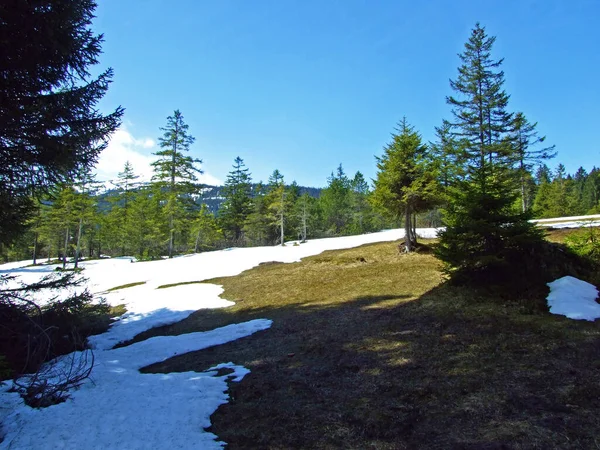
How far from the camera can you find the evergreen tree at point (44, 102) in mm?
6176

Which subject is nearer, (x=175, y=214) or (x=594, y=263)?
(x=594, y=263)

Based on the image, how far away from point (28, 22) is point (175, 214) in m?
29.3

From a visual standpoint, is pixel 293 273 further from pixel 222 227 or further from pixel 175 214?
pixel 222 227

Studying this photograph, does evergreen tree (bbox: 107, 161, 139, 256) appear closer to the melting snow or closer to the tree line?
the tree line

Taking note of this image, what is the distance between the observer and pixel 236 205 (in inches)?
1886

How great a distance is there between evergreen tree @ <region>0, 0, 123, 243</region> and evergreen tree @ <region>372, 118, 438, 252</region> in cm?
1484

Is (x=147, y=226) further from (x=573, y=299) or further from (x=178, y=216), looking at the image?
(x=573, y=299)

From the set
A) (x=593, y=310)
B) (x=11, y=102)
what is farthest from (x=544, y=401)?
(x=11, y=102)

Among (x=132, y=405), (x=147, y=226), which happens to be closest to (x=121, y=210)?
(x=147, y=226)

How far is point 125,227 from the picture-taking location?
41281 mm

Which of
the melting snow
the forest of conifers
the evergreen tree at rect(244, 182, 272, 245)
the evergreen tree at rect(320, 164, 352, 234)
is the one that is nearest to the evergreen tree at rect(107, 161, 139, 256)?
the forest of conifers

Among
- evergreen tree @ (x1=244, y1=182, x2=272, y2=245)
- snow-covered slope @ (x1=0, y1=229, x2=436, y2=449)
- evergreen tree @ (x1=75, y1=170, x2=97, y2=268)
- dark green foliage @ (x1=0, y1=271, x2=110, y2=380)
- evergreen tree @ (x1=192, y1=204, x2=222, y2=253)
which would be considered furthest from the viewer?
evergreen tree @ (x1=244, y1=182, x2=272, y2=245)

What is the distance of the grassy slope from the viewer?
154 inches

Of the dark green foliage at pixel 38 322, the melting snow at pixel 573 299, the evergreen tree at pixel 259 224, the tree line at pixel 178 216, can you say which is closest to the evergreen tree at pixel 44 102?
the dark green foliage at pixel 38 322
